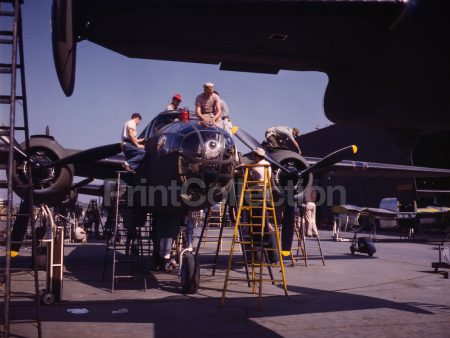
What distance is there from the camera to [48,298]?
753cm

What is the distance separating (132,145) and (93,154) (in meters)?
0.96

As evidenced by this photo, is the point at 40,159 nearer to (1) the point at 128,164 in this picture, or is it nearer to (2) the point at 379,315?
(1) the point at 128,164

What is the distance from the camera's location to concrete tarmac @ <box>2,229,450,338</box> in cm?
586

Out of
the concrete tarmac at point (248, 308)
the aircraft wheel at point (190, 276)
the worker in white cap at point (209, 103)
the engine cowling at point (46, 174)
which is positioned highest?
the worker in white cap at point (209, 103)

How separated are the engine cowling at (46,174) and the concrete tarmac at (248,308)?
2075 millimetres

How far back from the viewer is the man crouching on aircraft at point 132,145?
32.9 ft

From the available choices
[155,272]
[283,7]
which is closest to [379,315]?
[283,7]

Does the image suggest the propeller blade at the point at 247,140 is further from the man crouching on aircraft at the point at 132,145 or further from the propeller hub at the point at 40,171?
the propeller hub at the point at 40,171

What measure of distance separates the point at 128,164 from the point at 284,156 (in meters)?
4.35

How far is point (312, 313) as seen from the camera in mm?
6938

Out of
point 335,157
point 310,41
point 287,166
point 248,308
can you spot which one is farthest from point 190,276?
point 310,41

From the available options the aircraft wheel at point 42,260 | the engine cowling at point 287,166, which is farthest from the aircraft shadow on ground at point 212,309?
the aircraft wheel at point 42,260

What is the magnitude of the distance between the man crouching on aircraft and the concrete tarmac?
2.76m

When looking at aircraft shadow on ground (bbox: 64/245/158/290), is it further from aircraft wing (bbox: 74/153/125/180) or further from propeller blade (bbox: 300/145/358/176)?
propeller blade (bbox: 300/145/358/176)
